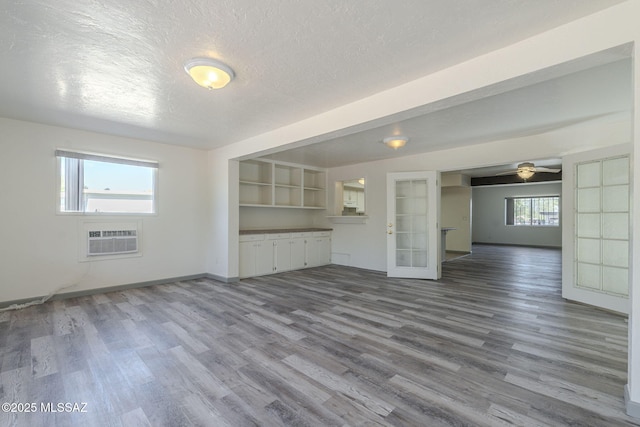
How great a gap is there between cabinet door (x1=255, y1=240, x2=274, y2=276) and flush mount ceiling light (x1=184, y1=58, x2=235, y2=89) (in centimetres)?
379

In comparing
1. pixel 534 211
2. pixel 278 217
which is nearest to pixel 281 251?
pixel 278 217

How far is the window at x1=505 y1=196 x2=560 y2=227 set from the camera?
11.1 meters

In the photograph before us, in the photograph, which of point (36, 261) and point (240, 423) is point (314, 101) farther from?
point (36, 261)

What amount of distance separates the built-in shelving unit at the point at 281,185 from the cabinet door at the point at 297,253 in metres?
0.86

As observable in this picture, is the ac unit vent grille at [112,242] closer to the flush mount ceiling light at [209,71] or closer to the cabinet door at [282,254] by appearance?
the cabinet door at [282,254]

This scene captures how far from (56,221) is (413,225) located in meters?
6.07

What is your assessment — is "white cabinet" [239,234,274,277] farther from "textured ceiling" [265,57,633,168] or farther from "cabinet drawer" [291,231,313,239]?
"textured ceiling" [265,57,633,168]

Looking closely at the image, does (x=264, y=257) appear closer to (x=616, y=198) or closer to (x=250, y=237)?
(x=250, y=237)

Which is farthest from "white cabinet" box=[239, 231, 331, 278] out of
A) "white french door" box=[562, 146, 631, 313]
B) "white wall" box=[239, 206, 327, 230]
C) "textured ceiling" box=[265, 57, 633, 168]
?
"white french door" box=[562, 146, 631, 313]

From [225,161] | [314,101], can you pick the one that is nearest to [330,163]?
[225,161]

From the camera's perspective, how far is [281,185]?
21.6 ft

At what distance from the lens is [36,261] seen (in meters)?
3.99

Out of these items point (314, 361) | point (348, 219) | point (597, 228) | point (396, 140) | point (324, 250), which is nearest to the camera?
point (314, 361)

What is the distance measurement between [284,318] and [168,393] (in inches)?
61.7
